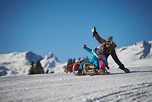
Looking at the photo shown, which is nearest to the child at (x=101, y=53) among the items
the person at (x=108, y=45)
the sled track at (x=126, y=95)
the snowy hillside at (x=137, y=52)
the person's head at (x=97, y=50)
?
the person's head at (x=97, y=50)

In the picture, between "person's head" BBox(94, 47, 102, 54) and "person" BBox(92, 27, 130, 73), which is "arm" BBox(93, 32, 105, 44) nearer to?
"person" BBox(92, 27, 130, 73)

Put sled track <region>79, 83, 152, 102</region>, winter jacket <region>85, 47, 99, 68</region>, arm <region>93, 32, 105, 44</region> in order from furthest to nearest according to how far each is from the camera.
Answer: arm <region>93, 32, 105, 44</region>, winter jacket <region>85, 47, 99, 68</region>, sled track <region>79, 83, 152, 102</region>

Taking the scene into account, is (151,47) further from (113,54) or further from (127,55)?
(113,54)

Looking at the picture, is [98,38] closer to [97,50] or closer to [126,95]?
[97,50]

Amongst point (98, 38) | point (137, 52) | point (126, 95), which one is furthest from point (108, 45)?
point (137, 52)

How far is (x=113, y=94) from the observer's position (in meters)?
3.20

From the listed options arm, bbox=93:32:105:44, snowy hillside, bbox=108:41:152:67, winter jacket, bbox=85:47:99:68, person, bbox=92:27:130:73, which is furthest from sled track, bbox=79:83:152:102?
snowy hillside, bbox=108:41:152:67

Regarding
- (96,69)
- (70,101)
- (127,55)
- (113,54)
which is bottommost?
(70,101)

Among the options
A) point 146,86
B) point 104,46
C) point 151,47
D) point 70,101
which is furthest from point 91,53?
point 151,47

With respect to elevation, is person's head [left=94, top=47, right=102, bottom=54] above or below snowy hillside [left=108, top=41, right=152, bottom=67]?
below

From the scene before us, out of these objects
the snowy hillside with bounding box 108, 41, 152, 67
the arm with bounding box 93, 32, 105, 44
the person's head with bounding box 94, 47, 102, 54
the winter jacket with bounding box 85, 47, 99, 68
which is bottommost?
the winter jacket with bounding box 85, 47, 99, 68

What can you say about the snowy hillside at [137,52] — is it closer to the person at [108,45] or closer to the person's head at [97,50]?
the person at [108,45]

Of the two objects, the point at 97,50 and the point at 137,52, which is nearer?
the point at 97,50

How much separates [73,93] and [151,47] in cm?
17866
